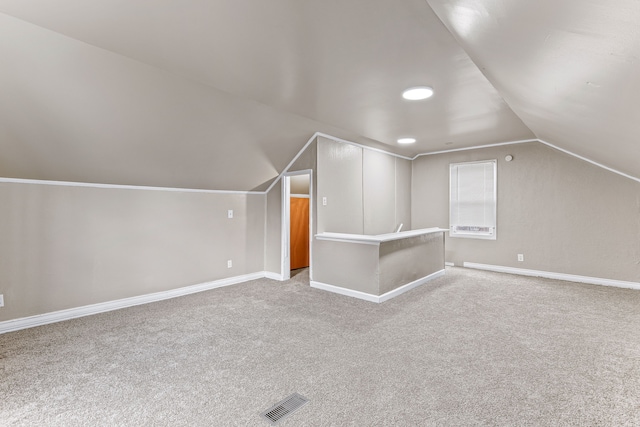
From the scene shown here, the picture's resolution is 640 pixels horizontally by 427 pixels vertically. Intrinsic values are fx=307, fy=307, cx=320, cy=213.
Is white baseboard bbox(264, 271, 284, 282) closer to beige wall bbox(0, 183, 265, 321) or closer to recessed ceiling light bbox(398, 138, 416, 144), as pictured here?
beige wall bbox(0, 183, 265, 321)

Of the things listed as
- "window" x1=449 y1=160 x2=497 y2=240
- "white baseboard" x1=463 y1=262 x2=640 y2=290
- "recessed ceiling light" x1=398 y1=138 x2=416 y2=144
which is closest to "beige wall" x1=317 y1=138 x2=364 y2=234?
"recessed ceiling light" x1=398 y1=138 x2=416 y2=144

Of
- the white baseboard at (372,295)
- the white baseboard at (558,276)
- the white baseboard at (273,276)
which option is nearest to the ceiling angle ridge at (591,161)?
the white baseboard at (558,276)

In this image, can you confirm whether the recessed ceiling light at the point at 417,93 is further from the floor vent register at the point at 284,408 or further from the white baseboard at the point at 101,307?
the white baseboard at the point at 101,307

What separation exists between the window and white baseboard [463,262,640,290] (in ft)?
1.82

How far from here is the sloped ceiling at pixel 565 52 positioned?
99cm

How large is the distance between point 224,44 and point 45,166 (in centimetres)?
227

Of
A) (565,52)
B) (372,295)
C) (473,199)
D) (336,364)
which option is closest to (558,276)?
(473,199)

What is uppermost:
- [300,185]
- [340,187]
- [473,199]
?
[300,185]

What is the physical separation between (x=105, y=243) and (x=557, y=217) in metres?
6.50

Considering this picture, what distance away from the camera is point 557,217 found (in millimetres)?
4992

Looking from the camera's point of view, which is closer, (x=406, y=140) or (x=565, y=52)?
(x=565, y=52)

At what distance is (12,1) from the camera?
67.4 inches

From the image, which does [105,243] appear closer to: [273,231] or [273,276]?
[273,231]

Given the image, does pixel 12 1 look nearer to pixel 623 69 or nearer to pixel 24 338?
pixel 24 338
